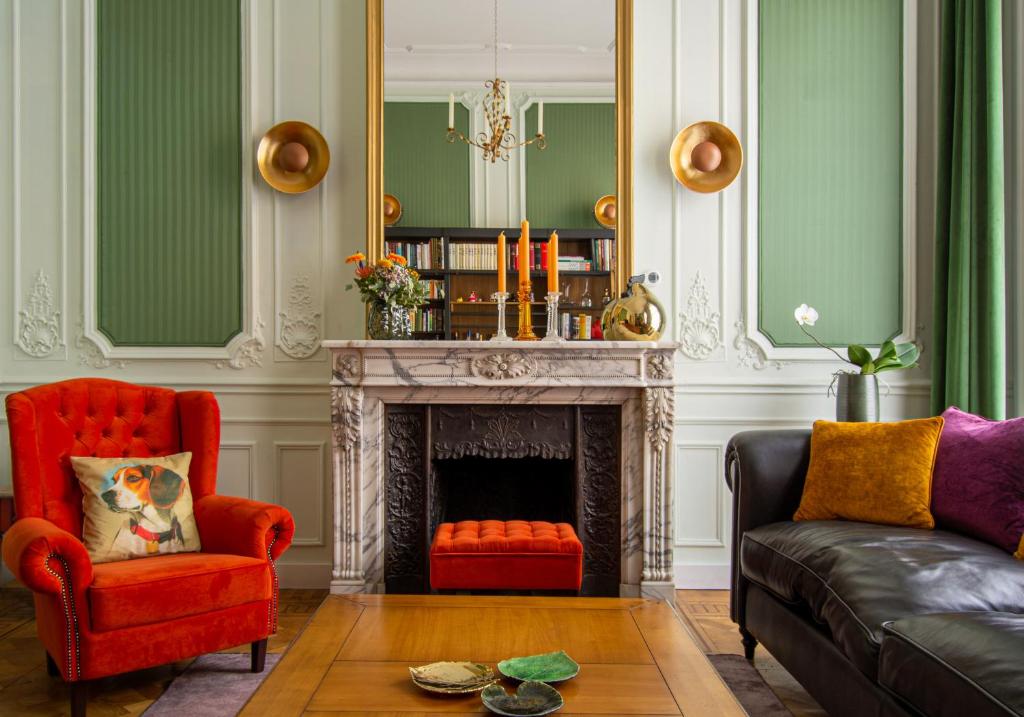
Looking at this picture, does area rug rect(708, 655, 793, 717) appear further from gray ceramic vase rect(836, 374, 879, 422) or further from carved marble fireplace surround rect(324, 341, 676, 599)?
gray ceramic vase rect(836, 374, 879, 422)

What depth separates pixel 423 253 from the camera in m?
3.42

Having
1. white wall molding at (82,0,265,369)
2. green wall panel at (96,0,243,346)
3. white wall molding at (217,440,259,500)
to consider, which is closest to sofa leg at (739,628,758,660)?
white wall molding at (217,440,259,500)

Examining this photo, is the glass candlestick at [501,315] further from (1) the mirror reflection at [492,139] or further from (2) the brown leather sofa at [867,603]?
(2) the brown leather sofa at [867,603]

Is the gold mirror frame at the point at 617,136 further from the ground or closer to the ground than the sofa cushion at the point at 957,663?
further from the ground

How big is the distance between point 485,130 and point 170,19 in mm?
Result: 1519

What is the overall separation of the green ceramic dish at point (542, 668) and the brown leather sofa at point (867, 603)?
689 millimetres

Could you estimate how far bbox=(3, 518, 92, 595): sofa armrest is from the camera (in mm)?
2021

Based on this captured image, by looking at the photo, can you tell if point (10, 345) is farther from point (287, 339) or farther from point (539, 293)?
point (539, 293)

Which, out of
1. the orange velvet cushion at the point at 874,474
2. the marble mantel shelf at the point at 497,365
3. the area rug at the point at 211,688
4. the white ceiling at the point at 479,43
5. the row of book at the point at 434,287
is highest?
the white ceiling at the point at 479,43

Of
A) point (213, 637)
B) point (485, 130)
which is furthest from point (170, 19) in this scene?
point (213, 637)

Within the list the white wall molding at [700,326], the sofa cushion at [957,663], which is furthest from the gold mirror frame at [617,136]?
the sofa cushion at [957,663]

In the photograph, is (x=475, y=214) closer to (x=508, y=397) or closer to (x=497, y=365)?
(x=497, y=365)

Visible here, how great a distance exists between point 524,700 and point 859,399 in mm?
2273

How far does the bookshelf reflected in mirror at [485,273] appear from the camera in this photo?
3.38 meters
